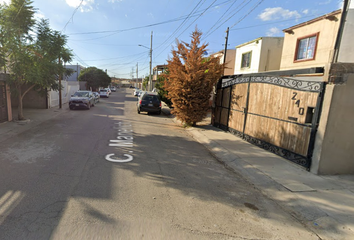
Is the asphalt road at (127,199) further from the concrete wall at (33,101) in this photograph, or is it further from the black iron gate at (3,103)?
the concrete wall at (33,101)

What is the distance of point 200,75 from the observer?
10078 millimetres

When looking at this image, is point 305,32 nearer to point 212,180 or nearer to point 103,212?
point 212,180

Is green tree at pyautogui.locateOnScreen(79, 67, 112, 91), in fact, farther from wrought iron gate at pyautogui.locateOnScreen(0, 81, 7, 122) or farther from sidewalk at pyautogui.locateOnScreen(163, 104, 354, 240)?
sidewalk at pyautogui.locateOnScreen(163, 104, 354, 240)


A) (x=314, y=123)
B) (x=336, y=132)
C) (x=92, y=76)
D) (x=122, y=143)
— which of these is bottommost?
(x=122, y=143)

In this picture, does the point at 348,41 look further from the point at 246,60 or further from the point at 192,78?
the point at 192,78

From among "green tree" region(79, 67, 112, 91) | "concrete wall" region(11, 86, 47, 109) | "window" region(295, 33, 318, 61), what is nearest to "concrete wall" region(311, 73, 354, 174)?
"window" region(295, 33, 318, 61)

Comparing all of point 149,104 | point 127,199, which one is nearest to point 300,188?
point 127,199

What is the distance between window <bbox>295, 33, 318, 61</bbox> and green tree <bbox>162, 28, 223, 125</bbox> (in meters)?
7.18

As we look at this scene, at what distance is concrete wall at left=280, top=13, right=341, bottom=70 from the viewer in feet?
39.0

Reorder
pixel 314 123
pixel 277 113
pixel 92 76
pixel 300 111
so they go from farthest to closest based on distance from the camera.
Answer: pixel 92 76
pixel 277 113
pixel 300 111
pixel 314 123

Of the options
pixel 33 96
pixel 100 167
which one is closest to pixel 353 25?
pixel 100 167

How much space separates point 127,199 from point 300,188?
3.62 m

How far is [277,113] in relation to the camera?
262 inches

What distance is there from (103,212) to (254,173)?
369 cm
